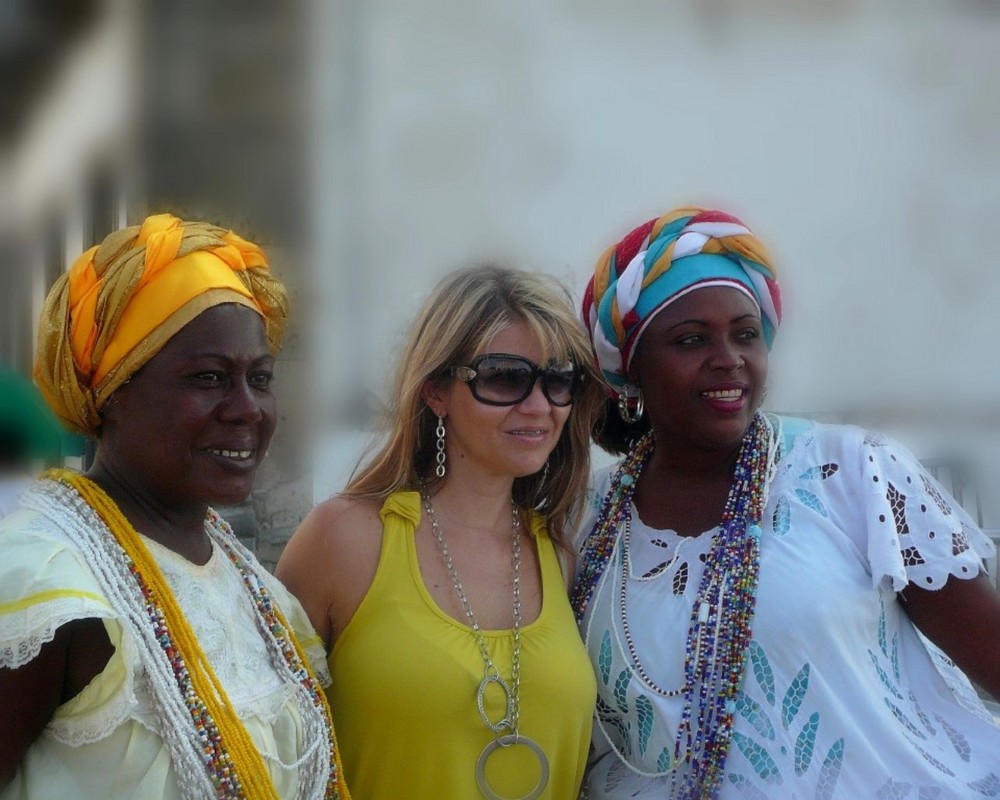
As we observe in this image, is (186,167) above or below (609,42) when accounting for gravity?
below

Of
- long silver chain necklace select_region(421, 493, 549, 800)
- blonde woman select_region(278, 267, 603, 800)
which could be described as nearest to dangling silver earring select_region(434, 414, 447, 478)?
blonde woman select_region(278, 267, 603, 800)

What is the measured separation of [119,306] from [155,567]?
0.50m

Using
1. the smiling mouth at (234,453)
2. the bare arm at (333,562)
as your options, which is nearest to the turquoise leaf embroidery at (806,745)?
the bare arm at (333,562)

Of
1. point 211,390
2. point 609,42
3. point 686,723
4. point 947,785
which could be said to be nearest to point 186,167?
point 609,42

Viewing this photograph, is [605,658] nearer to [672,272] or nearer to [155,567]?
[672,272]

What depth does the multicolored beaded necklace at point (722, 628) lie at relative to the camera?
8.64ft

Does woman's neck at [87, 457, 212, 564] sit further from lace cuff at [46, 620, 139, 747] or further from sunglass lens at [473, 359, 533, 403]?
sunglass lens at [473, 359, 533, 403]

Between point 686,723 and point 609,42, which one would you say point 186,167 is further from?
point 686,723

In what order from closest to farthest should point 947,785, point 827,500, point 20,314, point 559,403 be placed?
point 947,785 → point 827,500 → point 559,403 → point 20,314

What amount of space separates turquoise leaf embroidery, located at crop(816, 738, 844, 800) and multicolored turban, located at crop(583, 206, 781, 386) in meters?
1.07

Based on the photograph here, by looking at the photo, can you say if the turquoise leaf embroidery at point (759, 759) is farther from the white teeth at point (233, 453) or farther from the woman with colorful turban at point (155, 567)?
the white teeth at point (233, 453)

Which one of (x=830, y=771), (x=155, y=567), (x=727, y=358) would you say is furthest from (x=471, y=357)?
(x=830, y=771)

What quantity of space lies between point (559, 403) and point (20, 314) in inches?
189

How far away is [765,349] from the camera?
299 centimetres
